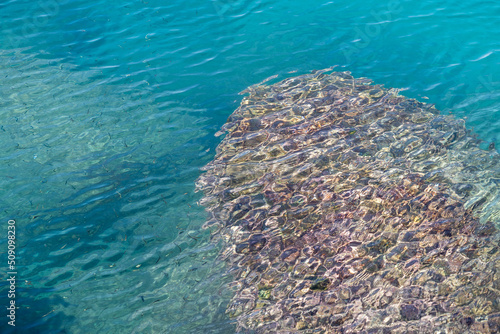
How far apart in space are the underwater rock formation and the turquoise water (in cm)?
77

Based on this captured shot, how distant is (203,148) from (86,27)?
8.51 metres

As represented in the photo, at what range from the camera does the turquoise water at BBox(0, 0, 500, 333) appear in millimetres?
7129

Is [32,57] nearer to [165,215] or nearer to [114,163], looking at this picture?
[114,163]

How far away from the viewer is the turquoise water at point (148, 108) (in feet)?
23.4

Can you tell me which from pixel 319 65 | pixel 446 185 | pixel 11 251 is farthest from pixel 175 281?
pixel 319 65

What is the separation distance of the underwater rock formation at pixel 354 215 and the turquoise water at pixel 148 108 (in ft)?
2.52

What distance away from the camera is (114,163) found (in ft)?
31.7

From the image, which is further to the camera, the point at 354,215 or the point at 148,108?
the point at 148,108

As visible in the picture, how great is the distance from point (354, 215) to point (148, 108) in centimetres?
699

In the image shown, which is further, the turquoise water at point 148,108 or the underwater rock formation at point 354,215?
the turquoise water at point 148,108

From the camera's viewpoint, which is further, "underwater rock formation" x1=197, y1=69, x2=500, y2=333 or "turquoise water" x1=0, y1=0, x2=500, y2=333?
"turquoise water" x1=0, y1=0, x2=500, y2=333

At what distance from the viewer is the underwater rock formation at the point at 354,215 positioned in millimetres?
6605

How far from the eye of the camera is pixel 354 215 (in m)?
8.05

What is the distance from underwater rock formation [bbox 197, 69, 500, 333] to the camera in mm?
6605
